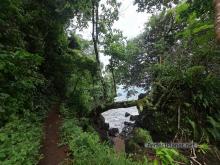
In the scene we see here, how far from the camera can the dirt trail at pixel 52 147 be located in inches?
218

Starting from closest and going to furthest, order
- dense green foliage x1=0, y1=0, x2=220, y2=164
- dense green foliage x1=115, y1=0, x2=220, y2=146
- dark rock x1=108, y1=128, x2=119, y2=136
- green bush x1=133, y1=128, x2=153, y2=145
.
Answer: dense green foliage x1=0, y1=0, x2=220, y2=164
green bush x1=133, y1=128, x2=153, y2=145
dense green foliage x1=115, y1=0, x2=220, y2=146
dark rock x1=108, y1=128, x2=119, y2=136

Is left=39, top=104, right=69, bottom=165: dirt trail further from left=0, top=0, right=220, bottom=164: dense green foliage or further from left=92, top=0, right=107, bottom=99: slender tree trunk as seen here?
left=92, top=0, right=107, bottom=99: slender tree trunk

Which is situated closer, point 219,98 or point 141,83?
point 219,98

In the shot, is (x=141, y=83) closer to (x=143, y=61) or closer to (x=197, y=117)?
(x=143, y=61)

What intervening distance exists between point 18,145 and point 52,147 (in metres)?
1.27

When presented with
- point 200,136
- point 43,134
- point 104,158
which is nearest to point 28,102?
point 43,134

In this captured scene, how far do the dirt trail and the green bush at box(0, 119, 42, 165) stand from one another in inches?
10.9

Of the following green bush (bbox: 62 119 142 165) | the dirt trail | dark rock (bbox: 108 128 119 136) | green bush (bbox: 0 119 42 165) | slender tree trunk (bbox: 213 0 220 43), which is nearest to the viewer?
slender tree trunk (bbox: 213 0 220 43)

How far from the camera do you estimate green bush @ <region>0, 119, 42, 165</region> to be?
462cm

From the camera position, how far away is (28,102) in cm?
858

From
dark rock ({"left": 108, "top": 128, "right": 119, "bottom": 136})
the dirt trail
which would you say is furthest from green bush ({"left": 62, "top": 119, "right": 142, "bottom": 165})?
dark rock ({"left": 108, "top": 128, "right": 119, "bottom": 136})

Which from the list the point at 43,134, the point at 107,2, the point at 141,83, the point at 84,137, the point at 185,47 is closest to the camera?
the point at 84,137

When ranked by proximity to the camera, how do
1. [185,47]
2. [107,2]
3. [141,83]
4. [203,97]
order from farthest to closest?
[141,83] → [107,2] → [185,47] → [203,97]

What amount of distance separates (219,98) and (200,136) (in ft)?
6.47
